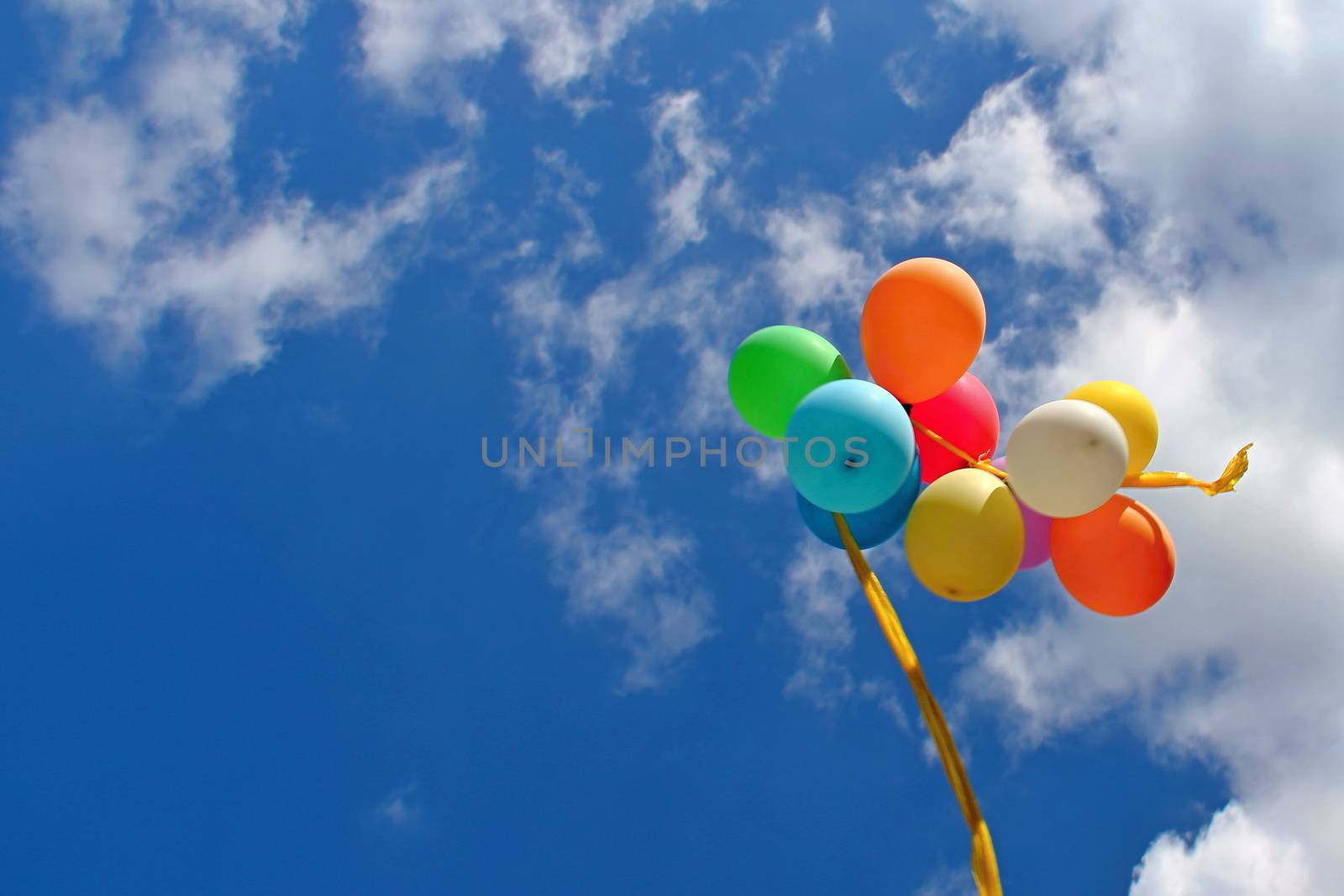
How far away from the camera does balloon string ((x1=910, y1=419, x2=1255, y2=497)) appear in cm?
669

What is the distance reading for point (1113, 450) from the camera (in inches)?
232

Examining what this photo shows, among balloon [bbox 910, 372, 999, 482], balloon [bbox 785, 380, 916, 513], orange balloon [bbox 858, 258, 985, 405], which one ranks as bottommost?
balloon [bbox 785, 380, 916, 513]

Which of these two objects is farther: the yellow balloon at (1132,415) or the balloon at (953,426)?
the balloon at (953,426)

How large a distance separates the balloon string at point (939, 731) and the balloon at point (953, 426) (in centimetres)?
105

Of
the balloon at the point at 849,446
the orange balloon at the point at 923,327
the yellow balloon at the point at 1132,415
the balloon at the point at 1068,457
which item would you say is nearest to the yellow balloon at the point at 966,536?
the balloon at the point at 1068,457

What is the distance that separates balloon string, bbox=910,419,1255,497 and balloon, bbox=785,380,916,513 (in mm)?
707

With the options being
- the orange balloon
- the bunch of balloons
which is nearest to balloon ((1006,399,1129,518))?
the bunch of balloons

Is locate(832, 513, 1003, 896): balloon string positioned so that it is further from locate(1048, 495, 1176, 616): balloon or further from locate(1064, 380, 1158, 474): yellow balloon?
locate(1064, 380, 1158, 474): yellow balloon

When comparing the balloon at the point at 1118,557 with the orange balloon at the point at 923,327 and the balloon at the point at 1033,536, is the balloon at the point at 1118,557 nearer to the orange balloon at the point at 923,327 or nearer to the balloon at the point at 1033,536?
the balloon at the point at 1033,536

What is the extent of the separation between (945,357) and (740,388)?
1.55 m

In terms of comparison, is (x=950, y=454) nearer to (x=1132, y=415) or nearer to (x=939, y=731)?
(x=1132, y=415)

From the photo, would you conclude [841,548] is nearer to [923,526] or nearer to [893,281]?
[923,526]

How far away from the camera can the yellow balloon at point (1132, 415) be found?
6.77 metres

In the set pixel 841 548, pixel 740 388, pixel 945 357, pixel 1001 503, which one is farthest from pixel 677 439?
pixel 1001 503
